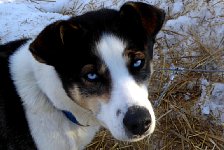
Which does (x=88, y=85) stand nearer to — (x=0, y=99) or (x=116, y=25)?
(x=116, y=25)

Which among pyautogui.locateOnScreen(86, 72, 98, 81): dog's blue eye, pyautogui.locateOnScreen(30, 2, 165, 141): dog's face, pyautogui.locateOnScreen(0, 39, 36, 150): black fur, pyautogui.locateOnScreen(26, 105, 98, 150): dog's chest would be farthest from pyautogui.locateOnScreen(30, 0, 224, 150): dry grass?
pyautogui.locateOnScreen(86, 72, 98, 81): dog's blue eye

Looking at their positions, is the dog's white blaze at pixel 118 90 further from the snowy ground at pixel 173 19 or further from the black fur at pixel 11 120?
the snowy ground at pixel 173 19

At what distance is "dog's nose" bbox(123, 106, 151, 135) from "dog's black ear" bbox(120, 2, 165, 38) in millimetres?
606

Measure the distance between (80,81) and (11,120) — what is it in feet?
2.05

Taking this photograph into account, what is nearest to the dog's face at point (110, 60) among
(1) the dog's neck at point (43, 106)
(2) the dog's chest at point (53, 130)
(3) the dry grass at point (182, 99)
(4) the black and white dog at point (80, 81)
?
(4) the black and white dog at point (80, 81)

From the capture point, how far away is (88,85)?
287 centimetres

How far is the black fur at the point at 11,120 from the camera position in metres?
3.18

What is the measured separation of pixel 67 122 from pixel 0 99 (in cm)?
48

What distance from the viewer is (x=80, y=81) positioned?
114 inches

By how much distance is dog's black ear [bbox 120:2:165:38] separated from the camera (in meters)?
2.96

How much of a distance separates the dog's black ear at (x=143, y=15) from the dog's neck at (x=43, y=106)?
0.61 metres

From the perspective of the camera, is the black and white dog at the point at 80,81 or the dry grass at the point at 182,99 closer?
the black and white dog at the point at 80,81

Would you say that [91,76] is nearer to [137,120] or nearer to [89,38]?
[89,38]

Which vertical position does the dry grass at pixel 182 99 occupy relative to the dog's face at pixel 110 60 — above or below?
below
